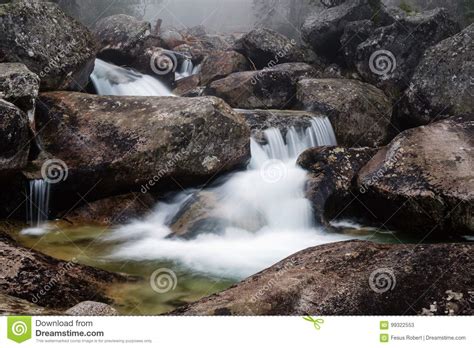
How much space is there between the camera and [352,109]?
46.5 feet

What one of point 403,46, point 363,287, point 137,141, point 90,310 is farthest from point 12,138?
point 403,46

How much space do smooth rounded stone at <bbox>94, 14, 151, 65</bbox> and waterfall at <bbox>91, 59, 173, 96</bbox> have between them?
1161mm

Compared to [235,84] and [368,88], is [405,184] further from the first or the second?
[235,84]

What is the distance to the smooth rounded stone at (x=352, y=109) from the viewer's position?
13.9 meters

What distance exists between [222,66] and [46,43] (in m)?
9.33

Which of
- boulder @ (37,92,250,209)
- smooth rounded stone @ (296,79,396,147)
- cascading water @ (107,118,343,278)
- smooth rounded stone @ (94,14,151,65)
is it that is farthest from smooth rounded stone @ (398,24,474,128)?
smooth rounded stone @ (94,14,151,65)

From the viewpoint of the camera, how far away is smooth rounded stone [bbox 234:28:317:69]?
63.3 feet

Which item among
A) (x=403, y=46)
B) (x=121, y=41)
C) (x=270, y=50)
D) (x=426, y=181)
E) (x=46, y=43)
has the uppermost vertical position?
(x=121, y=41)

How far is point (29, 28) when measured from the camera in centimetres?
1070

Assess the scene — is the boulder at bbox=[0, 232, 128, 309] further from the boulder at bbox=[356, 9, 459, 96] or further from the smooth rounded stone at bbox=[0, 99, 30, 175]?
the boulder at bbox=[356, 9, 459, 96]

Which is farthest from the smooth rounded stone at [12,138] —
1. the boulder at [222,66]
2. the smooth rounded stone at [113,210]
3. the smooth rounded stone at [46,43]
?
Result: the boulder at [222,66]

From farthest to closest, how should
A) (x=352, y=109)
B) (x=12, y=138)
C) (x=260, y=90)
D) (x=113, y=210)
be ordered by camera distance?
(x=260, y=90), (x=352, y=109), (x=113, y=210), (x=12, y=138)

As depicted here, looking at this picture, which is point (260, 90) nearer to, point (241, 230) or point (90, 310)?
point (241, 230)
